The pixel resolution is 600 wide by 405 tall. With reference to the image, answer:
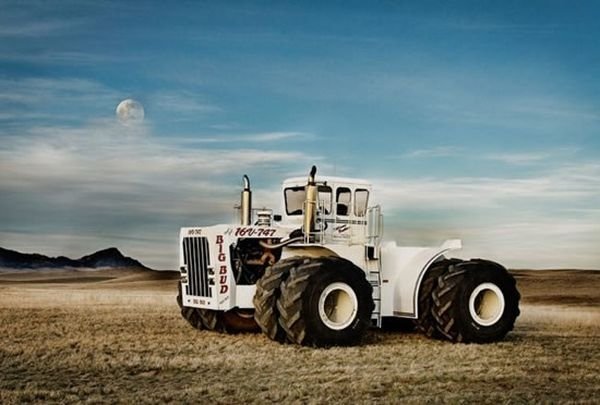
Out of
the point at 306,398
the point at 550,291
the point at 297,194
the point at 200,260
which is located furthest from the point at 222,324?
the point at 550,291

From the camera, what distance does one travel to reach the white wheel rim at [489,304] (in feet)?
74.4

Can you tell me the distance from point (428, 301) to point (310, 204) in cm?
369

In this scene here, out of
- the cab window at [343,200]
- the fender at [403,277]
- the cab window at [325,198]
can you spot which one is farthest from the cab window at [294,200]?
the fender at [403,277]

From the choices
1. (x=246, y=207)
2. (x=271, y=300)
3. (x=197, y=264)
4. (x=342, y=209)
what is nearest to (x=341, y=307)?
(x=271, y=300)

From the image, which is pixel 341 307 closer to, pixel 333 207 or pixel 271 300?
pixel 271 300

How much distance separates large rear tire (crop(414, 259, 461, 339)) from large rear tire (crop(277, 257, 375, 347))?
7.17 feet

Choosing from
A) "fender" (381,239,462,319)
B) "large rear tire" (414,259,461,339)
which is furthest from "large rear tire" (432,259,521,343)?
"fender" (381,239,462,319)

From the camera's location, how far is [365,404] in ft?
45.8

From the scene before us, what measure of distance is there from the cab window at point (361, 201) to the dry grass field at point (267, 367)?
3058 mm

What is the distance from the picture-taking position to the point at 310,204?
73.0 ft

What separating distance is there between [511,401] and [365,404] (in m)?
2.39

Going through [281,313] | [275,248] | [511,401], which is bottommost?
[511,401]

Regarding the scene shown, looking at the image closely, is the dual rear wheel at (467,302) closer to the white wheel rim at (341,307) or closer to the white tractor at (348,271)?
the white tractor at (348,271)

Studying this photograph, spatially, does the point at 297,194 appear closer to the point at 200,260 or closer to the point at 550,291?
the point at 200,260
